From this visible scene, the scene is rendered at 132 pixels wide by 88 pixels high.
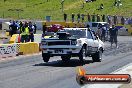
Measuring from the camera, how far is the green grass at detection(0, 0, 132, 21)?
83688 mm

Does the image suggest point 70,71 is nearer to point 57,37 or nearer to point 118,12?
point 57,37

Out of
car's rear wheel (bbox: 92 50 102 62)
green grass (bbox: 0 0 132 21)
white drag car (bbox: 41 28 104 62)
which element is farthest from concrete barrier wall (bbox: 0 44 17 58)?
green grass (bbox: 0 0 132 21)

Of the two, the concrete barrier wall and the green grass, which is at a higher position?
the green grass

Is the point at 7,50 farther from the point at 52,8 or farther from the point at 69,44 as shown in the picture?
the point at 52,8

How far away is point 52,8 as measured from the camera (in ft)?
308

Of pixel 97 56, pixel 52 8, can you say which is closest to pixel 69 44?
pixel 97 56

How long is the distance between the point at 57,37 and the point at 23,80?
6886 mm

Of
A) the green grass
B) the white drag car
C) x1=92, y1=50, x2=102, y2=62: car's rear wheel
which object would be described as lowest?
x1=92, y1=50, x2=102, y2=62: car's rear wheel

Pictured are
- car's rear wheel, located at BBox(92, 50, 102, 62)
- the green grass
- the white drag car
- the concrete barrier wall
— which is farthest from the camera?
the green grass

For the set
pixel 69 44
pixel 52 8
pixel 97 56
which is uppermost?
pixel 52 8

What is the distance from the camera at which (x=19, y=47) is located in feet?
98.8

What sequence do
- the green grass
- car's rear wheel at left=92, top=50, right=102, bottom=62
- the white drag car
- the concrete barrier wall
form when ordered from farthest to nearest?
the green grass → the concrete barrier wall → car's rear wheel at left=92, top=50, right=102, bottom=62 → the white drag car

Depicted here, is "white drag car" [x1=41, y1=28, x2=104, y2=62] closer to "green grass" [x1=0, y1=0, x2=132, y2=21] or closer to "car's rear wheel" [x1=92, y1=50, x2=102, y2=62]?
"car's rear wheel" [x1=92, y1=50, x2=102, y2=62]

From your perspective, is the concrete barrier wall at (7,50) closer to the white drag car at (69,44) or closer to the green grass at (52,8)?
the white drag car at (69,44)
